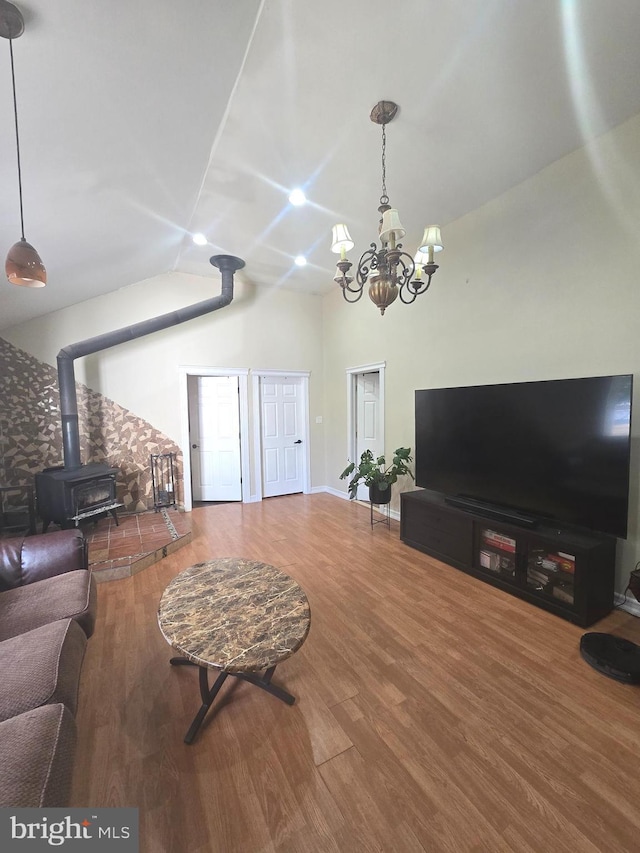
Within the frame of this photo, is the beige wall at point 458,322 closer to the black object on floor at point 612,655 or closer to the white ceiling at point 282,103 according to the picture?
the white ceiling at point 282,103

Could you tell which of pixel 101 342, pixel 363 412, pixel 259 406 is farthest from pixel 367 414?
pixel 101 342

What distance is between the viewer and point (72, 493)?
3250 millimetres

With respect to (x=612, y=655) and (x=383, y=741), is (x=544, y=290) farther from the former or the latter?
(x=383, y=741)

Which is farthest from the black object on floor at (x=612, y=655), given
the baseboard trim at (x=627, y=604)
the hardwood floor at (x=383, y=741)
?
the baseboard trim at (x=627, y=604)

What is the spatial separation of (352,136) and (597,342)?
222 cm

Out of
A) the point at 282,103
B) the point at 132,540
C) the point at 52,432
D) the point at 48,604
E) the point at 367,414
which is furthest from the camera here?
the point at 367,414

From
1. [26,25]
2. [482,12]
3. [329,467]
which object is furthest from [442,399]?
[26,25]

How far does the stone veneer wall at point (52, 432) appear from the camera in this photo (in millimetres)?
3758

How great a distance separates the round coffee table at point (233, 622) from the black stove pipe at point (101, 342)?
8.67 feet

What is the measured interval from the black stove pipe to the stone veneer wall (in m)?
0.39

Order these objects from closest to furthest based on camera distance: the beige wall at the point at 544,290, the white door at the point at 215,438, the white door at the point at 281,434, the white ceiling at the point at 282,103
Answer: the white ceiling at the point at 282,103 → the beige wall at the point at 544,290 → the white door at the point at 215,438 → the white door at the point at 281,434

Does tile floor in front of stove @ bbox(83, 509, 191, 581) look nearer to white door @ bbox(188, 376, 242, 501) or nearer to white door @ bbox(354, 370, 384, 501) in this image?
white door @ bbox(188, 376, 242, 501)

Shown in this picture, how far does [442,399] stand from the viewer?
3143 mm

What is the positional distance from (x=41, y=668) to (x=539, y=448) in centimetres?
302
